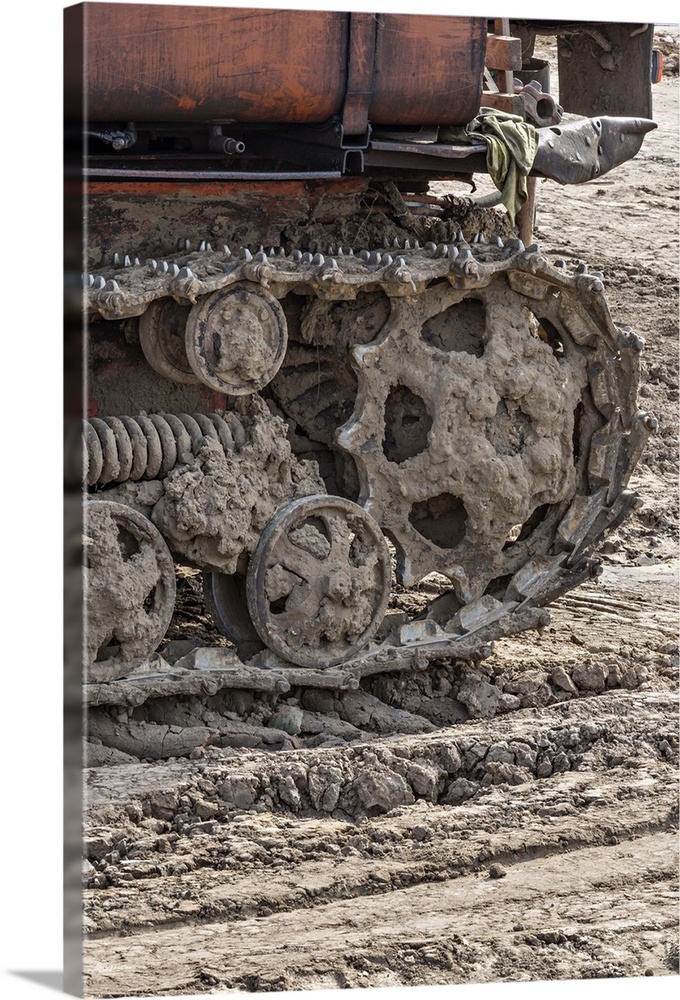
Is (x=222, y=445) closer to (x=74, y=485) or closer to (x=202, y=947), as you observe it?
(x=202, y=947)

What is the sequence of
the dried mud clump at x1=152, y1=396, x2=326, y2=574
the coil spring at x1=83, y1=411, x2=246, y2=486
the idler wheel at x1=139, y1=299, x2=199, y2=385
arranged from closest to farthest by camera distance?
the coil spring at x1=83, y1=411, x2=246, y2=486, the dried mud clump at x1=152, y1=396, x2=326, y2=574, the idler wheel at x1=139, y1=299, x2=199, y2=385

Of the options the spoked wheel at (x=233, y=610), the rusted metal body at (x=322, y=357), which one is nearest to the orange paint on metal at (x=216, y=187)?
the rusted metal body at (x=322, y=357)

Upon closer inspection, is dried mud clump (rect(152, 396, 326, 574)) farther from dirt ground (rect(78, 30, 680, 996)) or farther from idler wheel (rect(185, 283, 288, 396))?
dirt ground (rect(78, 30, 680, 996))

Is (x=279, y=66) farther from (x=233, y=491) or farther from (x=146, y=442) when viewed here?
(x=233, y=491)

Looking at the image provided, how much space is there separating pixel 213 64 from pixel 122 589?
1.83 m

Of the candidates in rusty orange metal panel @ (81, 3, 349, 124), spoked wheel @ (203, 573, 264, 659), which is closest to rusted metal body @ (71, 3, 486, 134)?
rusty orange metal panel @ (81, 3, 349, 124)

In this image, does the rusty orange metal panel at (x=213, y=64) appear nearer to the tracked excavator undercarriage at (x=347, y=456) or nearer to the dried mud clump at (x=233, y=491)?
the tracked excavator undercarriage at (x=347, y=456)

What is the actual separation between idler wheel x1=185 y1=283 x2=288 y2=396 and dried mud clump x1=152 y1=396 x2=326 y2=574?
21 cm

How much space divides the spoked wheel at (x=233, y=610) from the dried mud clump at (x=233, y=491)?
18 centimetres

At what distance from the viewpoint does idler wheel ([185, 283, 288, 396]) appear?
641cm

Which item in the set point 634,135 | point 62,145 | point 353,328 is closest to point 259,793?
point 353,328

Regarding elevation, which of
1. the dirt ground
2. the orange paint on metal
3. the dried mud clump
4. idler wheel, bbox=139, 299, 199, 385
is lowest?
the dirt ground

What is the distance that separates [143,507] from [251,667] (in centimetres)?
72

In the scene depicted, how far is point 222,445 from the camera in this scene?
6.62 meters
